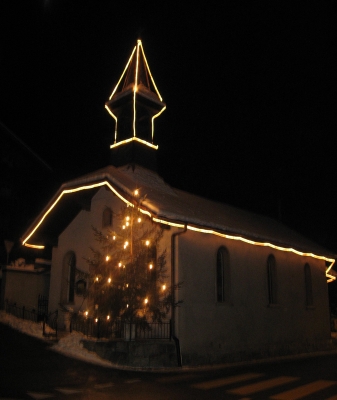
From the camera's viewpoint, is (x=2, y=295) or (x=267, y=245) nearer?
(x=267, y=245)

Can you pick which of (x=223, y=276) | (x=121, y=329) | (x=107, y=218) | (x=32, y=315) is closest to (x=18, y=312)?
(x=32, y=315)

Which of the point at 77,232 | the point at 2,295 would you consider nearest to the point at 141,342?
the point at 77,232

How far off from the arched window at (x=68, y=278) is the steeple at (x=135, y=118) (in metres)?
4.34

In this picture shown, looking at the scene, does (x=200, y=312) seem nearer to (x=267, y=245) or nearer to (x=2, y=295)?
(x=267, y=245)

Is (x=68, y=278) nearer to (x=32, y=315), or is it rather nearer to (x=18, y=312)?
(x=32, y=315)

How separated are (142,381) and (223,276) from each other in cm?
647

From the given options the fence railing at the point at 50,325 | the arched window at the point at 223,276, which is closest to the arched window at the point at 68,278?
the fence railing at the point at 50,325

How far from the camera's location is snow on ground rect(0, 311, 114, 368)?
1233cm

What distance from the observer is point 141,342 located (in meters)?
12.1

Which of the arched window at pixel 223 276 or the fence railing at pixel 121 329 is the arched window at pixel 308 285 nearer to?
the arched window at pixel 223 276

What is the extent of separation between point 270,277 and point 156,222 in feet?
23.4

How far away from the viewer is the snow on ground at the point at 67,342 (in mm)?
12334

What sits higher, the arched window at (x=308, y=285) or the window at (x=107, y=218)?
the window at (x=107, y=218)

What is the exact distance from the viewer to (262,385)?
9.95m
